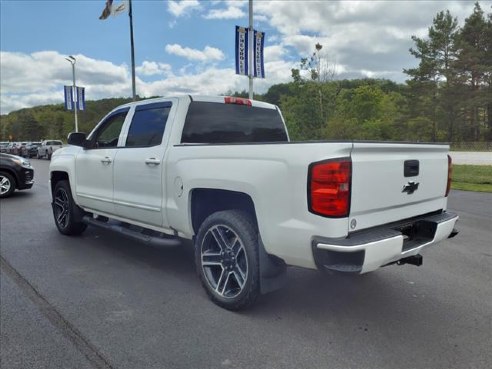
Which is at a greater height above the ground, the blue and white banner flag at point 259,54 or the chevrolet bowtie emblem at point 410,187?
the blue and white banner flag at point 259,54

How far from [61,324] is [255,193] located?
1.89 meters

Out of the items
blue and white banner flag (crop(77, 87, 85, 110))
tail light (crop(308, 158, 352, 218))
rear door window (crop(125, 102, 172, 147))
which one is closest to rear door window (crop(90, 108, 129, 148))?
rear door window (crop(125, 102, 172, 147))

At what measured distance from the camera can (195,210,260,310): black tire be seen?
3.54m

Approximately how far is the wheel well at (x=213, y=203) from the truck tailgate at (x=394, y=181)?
1.00 metres

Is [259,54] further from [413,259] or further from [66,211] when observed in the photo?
[413,259]

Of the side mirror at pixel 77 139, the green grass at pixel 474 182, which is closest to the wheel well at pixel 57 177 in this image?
the side mirror at pixel 77 139

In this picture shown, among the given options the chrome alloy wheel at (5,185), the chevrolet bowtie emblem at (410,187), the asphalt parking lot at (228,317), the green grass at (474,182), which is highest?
the chevrolet bowtie emblem at (410,187)

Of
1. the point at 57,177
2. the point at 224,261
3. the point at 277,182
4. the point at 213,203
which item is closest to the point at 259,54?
the point at 57,177

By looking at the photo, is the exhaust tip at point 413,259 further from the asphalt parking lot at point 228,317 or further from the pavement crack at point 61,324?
the pavement crack at point 61,324

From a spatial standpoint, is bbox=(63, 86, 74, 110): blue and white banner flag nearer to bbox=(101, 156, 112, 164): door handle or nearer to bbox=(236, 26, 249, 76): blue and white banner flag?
bbox=(236, 26, 249, 76): blue and white banner flag

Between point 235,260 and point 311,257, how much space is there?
88 cm

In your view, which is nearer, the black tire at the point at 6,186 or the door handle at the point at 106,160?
the door handle at the point at 106,160

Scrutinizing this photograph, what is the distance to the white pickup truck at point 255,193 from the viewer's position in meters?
3.00

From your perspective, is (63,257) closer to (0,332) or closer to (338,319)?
(0,332)
